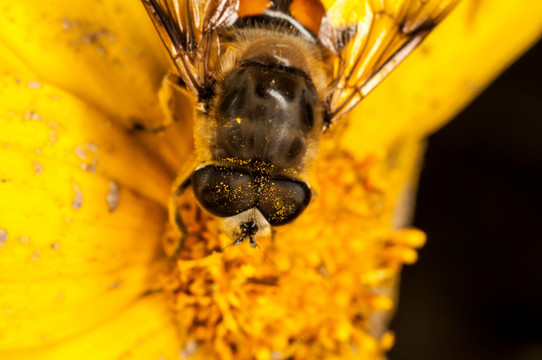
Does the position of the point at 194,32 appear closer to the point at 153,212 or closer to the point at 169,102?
the point at 169,102

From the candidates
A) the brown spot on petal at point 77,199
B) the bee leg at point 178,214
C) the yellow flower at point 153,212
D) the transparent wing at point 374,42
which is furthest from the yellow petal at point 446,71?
the brown spot on petal at point 77,199

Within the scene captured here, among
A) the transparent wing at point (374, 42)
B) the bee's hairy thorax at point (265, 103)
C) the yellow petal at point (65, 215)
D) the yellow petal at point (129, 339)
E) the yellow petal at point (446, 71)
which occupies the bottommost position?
the yellow petal at point (129, 339)

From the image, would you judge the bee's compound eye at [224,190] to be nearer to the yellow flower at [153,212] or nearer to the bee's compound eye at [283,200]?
the bee's compound eye at [283,200]

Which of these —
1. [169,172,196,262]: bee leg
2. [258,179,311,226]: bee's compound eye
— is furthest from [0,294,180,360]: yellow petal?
[258,179,311,226]: bee's compound eye

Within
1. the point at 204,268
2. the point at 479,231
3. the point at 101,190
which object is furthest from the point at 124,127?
the point at 479,231

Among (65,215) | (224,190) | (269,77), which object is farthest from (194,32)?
(65,215)

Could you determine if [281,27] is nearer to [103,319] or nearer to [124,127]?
[124,127]
